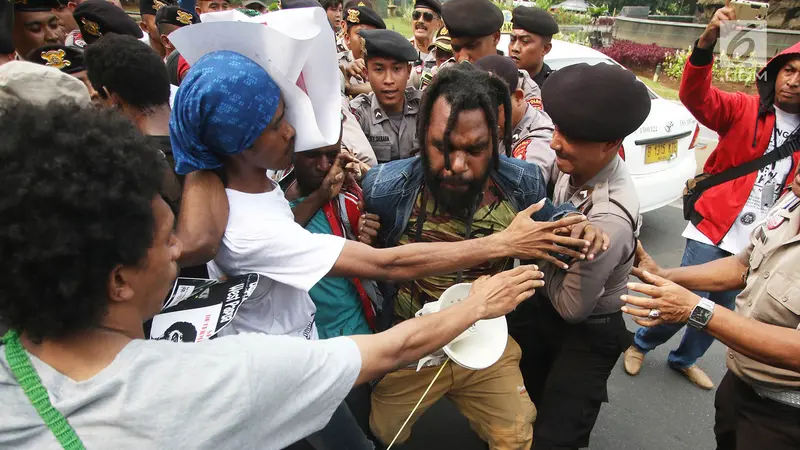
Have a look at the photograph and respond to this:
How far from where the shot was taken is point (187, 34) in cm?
164

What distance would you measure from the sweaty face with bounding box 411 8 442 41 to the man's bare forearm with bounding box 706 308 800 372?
4.92 metres

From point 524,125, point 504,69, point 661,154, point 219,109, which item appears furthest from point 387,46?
point 661,154

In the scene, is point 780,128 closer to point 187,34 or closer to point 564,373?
point 564,373

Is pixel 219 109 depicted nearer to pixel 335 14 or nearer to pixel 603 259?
pixel 603 259

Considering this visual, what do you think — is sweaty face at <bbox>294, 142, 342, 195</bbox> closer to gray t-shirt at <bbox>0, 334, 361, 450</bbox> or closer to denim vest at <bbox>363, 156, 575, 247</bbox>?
denim vest at <bbox>363, 156, 575, 247</bbox>

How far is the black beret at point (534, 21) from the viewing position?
4.07 m

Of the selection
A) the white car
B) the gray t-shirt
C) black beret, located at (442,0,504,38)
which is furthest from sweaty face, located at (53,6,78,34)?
the white car

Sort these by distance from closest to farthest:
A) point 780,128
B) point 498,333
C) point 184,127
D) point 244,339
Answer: point 244,339
point 184,127
point 498,333
point 780,128

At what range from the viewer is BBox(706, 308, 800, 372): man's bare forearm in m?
1.59

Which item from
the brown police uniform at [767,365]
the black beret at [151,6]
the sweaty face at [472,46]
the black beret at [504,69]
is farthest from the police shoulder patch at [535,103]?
the black beret at [151,6]

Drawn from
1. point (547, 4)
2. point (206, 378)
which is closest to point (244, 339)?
point (206, 378)

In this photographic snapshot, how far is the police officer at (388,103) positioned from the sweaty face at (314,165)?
1.22 m

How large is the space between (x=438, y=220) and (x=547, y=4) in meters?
Result: 25.6

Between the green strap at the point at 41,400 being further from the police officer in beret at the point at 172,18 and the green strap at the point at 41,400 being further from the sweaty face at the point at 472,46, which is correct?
the police officer in beret at the point at 172,18
